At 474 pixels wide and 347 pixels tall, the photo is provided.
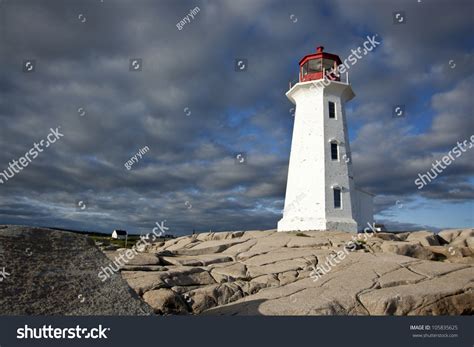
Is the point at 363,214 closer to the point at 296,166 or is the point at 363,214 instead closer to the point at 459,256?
the point at 296,166

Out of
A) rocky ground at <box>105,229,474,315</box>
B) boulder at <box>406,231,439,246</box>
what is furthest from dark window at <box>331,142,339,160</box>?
rocky ground at <box>105,229,474,315</box>

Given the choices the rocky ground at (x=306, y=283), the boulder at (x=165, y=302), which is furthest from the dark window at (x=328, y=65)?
the boulder at (x=165, y=302)

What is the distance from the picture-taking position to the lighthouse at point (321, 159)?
27859mm

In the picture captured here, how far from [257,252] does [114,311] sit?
1256 cm

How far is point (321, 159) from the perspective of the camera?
28.5 meters

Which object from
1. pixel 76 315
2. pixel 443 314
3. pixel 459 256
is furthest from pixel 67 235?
pixel 459 256

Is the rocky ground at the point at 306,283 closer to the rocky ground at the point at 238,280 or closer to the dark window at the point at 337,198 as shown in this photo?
the rocky ground at the point at 238,280

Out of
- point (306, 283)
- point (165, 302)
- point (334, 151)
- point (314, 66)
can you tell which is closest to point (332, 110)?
point (334, 151)

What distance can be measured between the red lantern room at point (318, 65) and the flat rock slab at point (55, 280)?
84.8ft

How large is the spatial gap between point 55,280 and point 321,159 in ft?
77.0

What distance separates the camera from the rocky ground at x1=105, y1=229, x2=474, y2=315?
435 inches

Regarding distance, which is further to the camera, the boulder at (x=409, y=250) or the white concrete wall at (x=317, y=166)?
the white concrete wall at (x=317, y=166)

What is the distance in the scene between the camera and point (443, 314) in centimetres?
1125

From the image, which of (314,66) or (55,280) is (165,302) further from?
(314,66)
